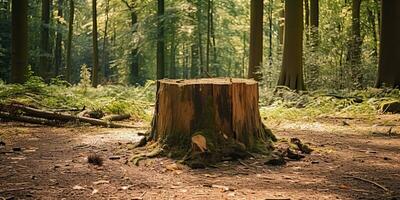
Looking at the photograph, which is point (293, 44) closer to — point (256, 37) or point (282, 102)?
point (282, 102)

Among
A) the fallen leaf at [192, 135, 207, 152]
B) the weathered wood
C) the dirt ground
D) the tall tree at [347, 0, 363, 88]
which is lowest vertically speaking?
the dirt ground

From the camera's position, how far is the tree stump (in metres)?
5.36

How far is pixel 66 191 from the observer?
4012mm

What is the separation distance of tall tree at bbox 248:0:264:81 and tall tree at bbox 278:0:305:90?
2931 mm

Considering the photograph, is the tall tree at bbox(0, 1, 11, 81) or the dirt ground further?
the tall tree at bbox(0, 1, 11, 81)

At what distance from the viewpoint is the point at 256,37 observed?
656 inches

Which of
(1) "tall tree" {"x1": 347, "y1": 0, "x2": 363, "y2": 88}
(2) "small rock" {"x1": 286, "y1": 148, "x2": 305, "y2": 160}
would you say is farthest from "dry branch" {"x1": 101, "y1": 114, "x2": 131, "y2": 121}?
(1) "tall tree" {"x1": 347, "y1": 0, "x2": 363, "y2": 88}

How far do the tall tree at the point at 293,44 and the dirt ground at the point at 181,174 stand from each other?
645 centimetres

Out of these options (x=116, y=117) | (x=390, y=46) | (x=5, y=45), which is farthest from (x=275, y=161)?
(x=5, y=45)

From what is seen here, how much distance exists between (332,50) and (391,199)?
14.3m

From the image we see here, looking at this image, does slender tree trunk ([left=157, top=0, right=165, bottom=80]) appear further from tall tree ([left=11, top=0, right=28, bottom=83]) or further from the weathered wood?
the weathered wood

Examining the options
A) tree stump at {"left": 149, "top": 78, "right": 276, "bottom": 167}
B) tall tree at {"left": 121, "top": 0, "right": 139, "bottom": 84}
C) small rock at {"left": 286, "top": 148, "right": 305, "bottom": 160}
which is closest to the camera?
tree stump at {"left": 149, "top": 78, "right": 276, "bottom": 167}

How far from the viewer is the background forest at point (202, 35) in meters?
16.6

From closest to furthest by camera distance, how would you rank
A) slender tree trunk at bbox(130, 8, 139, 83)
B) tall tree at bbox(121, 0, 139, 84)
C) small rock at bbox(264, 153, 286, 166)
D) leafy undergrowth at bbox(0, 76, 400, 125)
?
small rock at bbox(264, 153, 286, 166) → leafy undergrowth at bbox(0, 76, 400, 125) → tall tree at bbox(121, 0, 139, 84) → slender tree trunk at bbox(130, 8, 139, 83)
